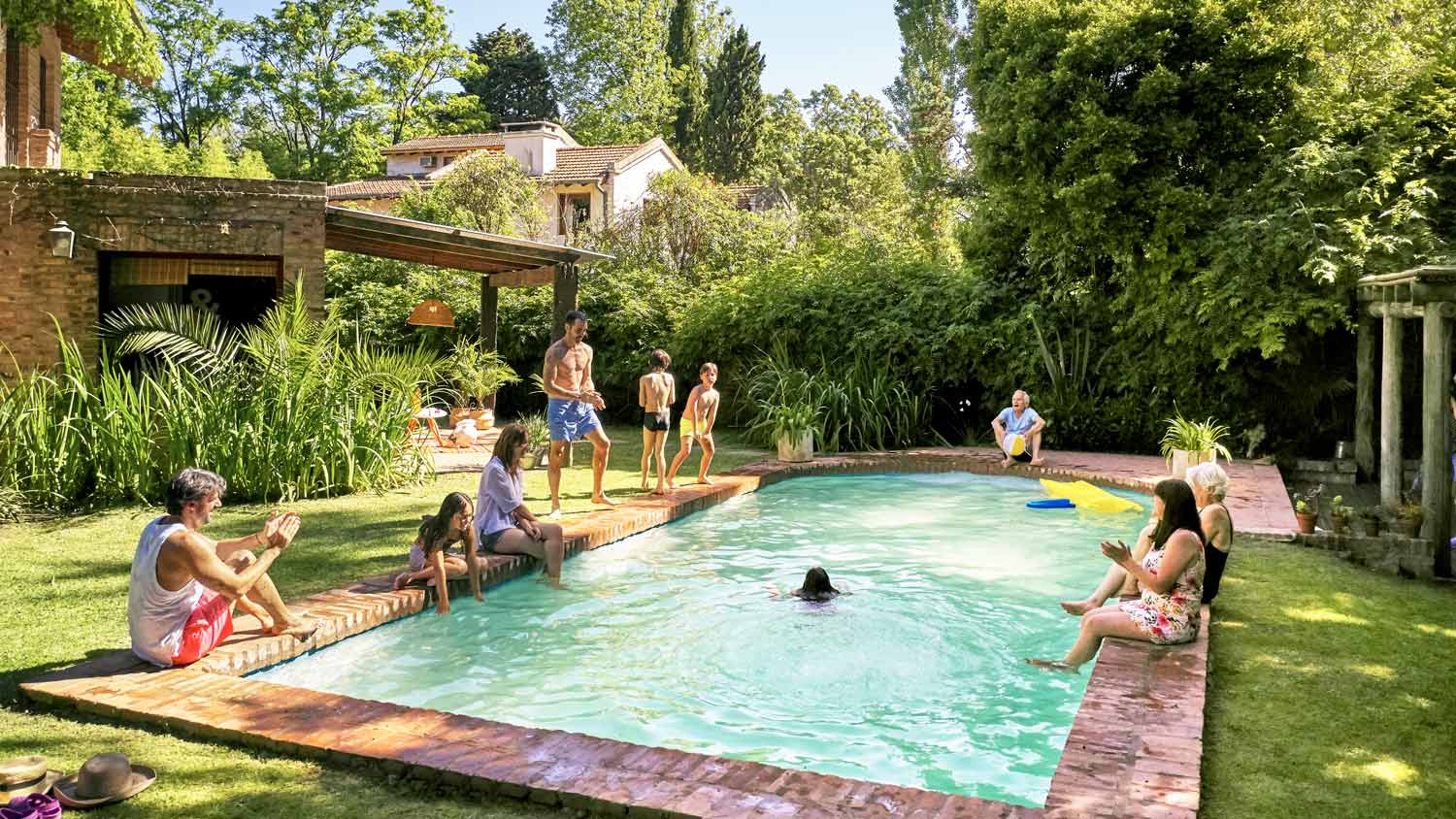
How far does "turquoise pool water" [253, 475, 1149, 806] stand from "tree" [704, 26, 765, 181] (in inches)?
1557

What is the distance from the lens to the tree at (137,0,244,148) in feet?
161

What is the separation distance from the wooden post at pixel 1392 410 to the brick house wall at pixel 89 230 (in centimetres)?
1062

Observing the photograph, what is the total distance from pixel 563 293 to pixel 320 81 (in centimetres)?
4058

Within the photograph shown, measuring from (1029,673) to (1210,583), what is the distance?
4.73ft

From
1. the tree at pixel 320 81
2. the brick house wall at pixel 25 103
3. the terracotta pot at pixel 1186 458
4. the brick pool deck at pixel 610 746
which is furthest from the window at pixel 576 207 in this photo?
the brick pool deck at pixel 610 746

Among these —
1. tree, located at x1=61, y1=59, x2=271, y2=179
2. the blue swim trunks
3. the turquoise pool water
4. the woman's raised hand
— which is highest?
tree, located at x1=61, y1=59, x2=271, y2=179

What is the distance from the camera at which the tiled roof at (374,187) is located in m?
42.8

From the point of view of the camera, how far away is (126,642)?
5.39 m

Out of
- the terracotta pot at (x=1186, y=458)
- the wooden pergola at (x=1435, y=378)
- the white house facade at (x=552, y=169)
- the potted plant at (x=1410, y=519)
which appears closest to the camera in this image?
the wooden pergola at (x=1435, y=378)

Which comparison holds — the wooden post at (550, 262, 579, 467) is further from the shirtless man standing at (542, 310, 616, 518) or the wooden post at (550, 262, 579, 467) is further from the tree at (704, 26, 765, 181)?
the tree at (704, 26, 765, 181)

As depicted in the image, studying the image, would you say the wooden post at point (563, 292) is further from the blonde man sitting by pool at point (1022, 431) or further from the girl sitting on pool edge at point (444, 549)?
the girl sitting on pool edge at point (444, 549)

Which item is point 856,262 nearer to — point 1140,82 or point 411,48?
point 1140,82

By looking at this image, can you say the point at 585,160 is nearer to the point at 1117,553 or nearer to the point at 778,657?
the point at 778,657

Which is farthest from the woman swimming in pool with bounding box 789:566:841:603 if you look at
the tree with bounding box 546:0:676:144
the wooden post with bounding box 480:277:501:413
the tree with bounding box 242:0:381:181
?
the tree with bounding box 546:0:676:144
